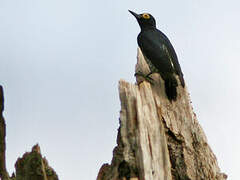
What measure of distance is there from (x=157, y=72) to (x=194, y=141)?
184 cm

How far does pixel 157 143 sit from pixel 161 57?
283 cm

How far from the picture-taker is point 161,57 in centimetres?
836

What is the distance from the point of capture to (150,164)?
5461 millimetres

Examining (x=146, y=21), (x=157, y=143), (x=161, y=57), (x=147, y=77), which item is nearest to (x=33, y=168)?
(x=157, y=143)

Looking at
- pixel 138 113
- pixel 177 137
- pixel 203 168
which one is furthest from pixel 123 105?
pixel 203 168

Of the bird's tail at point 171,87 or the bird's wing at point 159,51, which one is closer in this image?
the bird's tail at point 171,87

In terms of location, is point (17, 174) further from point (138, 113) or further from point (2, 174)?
point (138, 113)

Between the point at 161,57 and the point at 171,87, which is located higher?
the point at 161,57

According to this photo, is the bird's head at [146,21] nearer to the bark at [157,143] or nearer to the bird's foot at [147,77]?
the bird's foot at [147,77]

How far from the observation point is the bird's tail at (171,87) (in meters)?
6.79

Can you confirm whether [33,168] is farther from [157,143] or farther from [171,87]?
[171,87]

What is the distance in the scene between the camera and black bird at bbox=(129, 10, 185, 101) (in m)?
7.33

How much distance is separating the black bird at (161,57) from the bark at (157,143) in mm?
496

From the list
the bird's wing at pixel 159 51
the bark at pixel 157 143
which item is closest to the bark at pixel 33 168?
the bark at pixel 157 143
